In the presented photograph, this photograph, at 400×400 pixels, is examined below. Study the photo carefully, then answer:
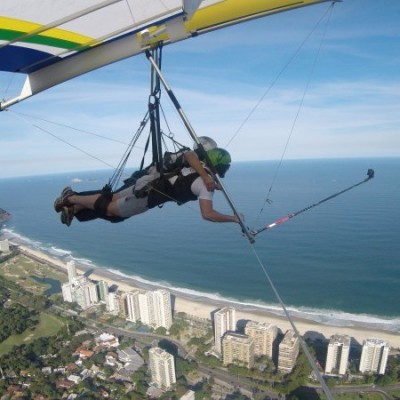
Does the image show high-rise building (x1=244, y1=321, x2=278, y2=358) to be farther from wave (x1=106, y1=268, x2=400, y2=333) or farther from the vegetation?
wave (x1=106, y1=268, x2=400, y2=333)

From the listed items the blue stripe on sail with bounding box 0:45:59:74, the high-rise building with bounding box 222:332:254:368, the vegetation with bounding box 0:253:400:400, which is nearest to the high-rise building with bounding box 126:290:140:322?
the vegetation with bounding box 0:253:400:400

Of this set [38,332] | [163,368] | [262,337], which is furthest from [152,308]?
[38,332]

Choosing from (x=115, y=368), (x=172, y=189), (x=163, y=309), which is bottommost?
(x=115, y=368)

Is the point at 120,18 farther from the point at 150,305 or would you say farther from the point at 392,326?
the point at 392,326

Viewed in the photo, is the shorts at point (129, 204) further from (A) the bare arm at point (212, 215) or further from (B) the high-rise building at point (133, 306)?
(B) the high-rise building at point (133, 306)

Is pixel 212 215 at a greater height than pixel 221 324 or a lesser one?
greater

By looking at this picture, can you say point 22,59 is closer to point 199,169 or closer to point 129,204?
point 129,204
